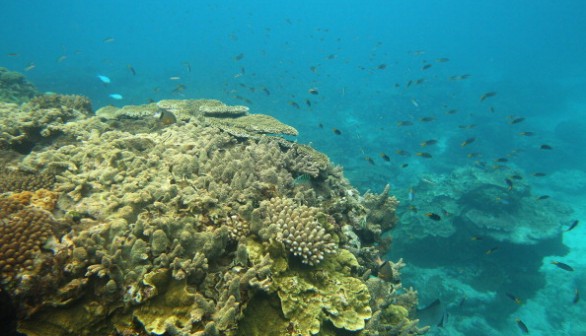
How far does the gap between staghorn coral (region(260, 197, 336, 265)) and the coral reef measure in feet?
48.7

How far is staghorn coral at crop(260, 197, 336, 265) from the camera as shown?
3.93 metres

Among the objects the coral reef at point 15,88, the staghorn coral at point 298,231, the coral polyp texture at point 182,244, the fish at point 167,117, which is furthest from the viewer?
the coral reef at point 15,88

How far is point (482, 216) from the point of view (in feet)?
48.6

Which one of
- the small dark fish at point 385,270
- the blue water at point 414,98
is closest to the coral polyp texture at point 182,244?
the small dark fish at point 385,270

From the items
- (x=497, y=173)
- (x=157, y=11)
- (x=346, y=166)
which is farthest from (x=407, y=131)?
(x=157, y=11)

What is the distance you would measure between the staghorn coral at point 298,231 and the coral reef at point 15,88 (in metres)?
14.8

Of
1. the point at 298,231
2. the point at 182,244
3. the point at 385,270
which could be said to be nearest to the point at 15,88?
the point at 182,244

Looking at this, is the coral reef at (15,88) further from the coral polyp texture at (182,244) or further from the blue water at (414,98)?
the coral polyp texture at (182,244)

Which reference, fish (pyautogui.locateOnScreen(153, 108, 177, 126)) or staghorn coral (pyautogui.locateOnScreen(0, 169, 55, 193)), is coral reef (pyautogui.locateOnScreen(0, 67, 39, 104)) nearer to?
fish (pyautogui.locateOnScreen(153, 108, 177, 126))

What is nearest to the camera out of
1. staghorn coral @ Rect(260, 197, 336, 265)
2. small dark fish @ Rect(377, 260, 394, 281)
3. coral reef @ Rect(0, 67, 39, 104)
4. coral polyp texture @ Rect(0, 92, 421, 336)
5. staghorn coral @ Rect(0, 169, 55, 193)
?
coral polyp texture @ Rect(0, 92, 421, 336)

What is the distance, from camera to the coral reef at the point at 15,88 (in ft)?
43.2

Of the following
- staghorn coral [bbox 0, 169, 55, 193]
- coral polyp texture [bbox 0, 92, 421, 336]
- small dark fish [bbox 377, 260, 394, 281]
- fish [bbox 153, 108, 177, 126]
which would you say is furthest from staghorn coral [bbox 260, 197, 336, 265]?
fish [bbox 153, 108, 177, 126]

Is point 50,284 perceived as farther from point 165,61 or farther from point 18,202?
point 165,61

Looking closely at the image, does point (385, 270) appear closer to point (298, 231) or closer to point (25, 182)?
point (298, 231)
